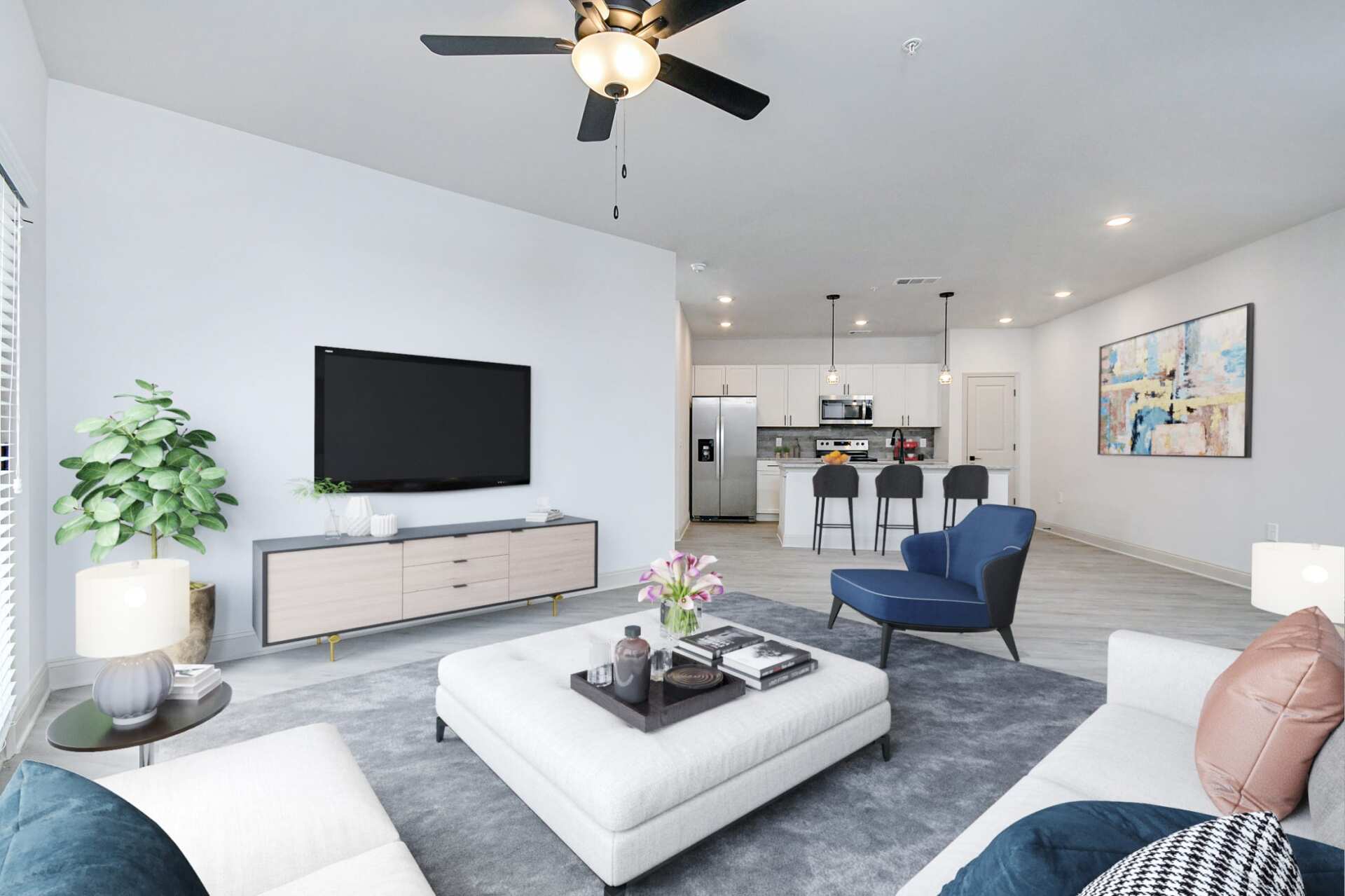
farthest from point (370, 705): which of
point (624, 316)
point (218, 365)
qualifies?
point (624, 316)

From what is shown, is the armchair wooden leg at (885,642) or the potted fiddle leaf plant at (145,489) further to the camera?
the armchair wooden leg at (885,642)

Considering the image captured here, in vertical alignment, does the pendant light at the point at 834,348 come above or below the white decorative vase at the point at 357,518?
above

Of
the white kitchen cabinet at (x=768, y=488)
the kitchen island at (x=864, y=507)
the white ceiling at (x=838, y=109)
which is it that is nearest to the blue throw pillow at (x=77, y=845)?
the white ceiling at (x=838, y=109)

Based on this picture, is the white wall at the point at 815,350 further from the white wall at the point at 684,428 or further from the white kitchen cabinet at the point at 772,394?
the white wall at the point at 684,428

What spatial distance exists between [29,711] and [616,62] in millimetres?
3245

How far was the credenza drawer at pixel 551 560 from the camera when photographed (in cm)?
379

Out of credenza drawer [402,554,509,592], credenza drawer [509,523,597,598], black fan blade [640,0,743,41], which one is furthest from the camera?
credenza drawer [509,523,597,598]

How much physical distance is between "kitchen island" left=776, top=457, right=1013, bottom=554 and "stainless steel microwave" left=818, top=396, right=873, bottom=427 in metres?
2.20

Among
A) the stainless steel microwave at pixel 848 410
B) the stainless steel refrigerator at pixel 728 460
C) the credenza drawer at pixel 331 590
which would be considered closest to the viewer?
the credenza drawer at pixel 331 590

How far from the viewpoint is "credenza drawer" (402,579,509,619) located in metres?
3.37

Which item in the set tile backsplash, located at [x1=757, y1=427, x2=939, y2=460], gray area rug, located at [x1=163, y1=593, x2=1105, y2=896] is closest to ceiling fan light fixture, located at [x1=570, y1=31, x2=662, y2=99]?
gray area rug, located at [x1=163, y1=593, x2=1105, y2=896]

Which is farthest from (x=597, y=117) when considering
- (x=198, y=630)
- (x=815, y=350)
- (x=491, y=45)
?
(x=815, y=350)

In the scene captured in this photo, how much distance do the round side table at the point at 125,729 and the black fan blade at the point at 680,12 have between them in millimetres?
2264

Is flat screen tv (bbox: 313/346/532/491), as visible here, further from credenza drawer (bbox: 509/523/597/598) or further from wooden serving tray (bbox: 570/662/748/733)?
wooden serving tray (bbox: 570/662/748/733)
